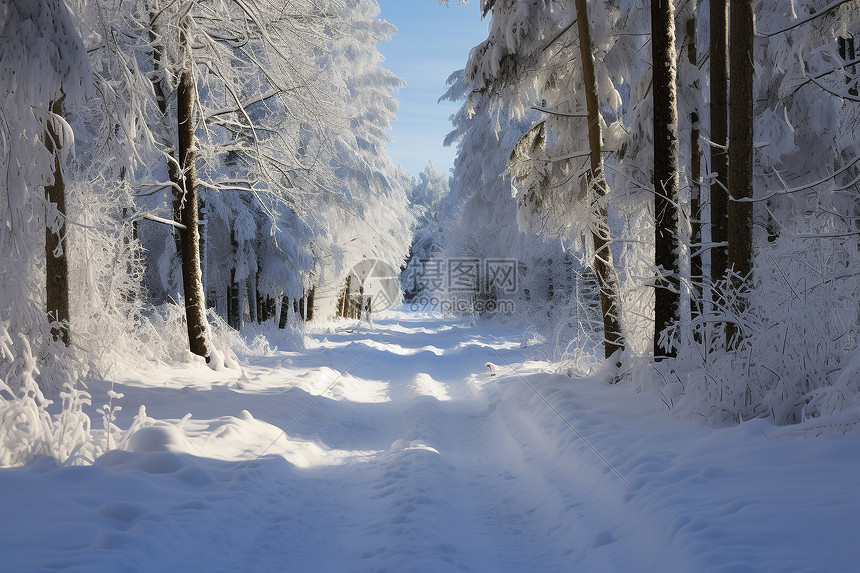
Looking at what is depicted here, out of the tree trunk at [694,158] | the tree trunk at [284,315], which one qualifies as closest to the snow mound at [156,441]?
the tree trunk at [694,158]

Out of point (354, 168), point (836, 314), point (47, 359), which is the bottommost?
point (47, 359)

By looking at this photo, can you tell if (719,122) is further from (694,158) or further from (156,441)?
(156,441)

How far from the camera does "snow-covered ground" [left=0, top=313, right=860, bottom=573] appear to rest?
3.43 metres

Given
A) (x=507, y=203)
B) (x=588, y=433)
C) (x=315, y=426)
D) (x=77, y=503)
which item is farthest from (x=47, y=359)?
(x=507, y=203)

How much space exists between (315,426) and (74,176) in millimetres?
7310

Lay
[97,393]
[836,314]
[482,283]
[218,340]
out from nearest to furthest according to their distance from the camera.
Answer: [836,314]
[97,393]
[218,340]
[482,283]

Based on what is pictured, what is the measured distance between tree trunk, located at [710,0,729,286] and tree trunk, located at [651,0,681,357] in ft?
1.87

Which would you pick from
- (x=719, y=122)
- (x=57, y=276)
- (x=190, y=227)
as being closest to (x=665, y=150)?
(x=719, y=122)

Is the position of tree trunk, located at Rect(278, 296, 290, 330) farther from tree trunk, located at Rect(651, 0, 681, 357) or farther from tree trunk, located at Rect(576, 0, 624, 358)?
tree trunk, located at Rect(651, 0, 681, 357)

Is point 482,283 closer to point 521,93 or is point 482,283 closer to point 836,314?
point 521,93

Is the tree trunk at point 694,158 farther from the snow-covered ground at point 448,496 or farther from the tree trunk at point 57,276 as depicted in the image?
the tree trunk at point 57,276

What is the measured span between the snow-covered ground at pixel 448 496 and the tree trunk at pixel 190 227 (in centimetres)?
332

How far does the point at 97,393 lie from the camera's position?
8094 mm

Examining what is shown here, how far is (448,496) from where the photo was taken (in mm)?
5387
